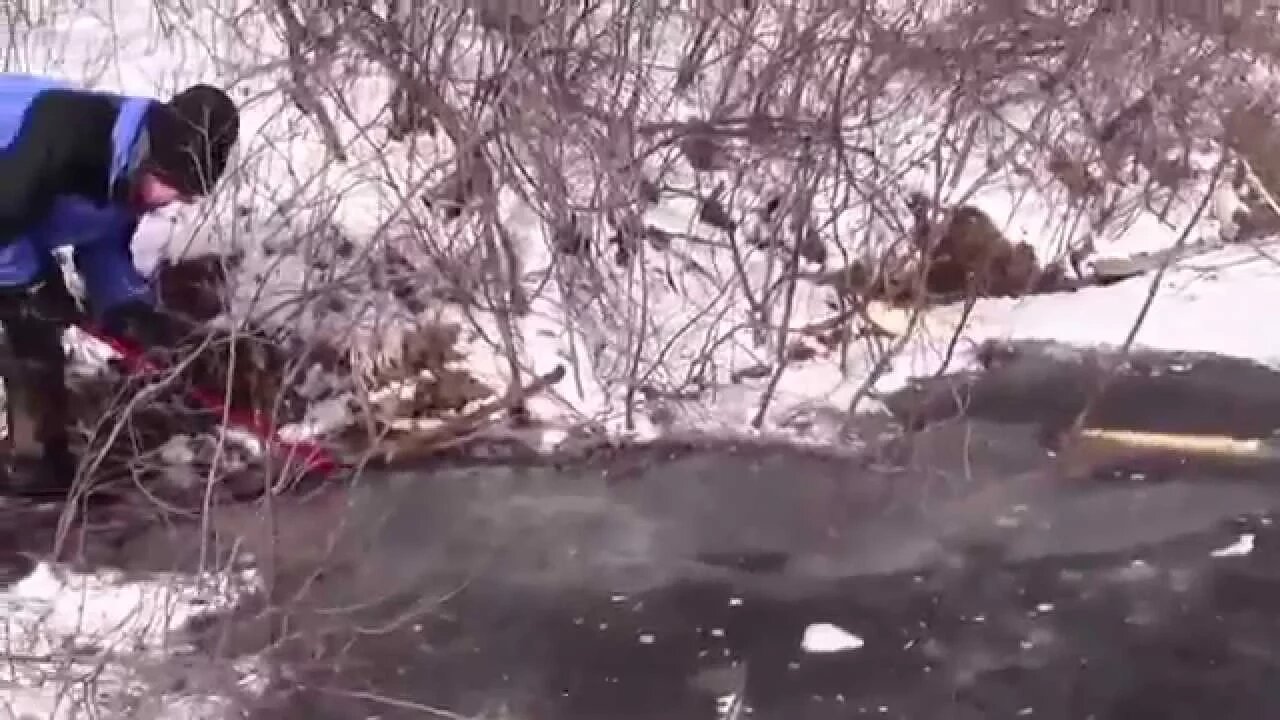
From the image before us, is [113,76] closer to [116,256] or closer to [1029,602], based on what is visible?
[116,256]

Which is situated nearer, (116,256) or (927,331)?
(116,256)

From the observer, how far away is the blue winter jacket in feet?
14.8

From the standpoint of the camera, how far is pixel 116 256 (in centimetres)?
483

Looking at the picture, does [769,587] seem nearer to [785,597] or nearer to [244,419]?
[785,597]

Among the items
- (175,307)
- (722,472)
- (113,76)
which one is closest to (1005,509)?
(722,472)

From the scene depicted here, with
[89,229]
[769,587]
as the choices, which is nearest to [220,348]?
[89,229]

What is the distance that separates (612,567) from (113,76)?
337 cm

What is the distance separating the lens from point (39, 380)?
16.2ft

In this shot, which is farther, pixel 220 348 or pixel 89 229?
pixel 220 348

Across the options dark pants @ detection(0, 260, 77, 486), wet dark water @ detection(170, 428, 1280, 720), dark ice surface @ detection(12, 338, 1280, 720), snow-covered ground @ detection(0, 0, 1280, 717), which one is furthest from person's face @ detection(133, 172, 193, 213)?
wet dark water @ detection(170, 428, 1280, 720)

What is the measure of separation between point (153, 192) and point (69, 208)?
283 millimetres

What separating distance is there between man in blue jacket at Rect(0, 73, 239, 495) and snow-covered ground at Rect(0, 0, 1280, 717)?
1.81ft

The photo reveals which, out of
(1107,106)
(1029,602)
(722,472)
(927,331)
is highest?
(1107,106)

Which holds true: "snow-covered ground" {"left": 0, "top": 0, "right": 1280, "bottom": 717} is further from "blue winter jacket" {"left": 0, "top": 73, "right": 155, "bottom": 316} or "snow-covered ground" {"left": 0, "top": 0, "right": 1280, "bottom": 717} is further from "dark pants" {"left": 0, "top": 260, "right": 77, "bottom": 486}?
"dark pants" {"left": 0, "top": 260, "right": 77, "bottom": 486}
